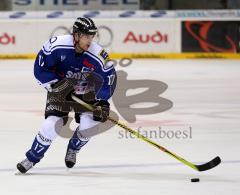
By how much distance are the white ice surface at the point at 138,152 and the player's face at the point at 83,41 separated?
2.86ft

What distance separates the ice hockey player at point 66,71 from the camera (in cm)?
544

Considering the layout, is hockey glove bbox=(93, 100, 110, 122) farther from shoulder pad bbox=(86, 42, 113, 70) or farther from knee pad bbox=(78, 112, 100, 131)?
shoulder pad bbox=(86, 42, 113, 70)

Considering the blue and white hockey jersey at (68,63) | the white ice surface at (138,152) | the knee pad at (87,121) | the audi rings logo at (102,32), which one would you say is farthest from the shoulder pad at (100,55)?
the audi rings logo at (102,32)

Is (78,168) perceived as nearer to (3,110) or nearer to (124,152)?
(124,152)

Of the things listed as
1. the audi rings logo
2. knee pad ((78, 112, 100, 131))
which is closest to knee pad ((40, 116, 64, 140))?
knee pad ((78, 112, 100, 131))

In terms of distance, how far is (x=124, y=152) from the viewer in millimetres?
6367

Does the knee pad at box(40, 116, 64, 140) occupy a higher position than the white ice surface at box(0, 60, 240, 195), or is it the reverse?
the knee pad at box(40, 116, 64, 140)

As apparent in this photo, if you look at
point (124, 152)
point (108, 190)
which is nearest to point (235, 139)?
point (124, 152)

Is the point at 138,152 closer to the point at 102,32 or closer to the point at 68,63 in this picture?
the point at 68,63

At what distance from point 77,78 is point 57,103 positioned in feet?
0.77

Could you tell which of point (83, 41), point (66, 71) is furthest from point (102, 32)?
point (83, 41)

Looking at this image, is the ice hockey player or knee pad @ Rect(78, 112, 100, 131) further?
knee pad @ Rect(78, 112, 100, 131)

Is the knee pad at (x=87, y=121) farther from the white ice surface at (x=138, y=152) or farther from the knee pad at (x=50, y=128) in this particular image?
the white ice surface at (x=138, y=152)

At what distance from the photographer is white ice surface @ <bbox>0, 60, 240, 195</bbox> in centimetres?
502
